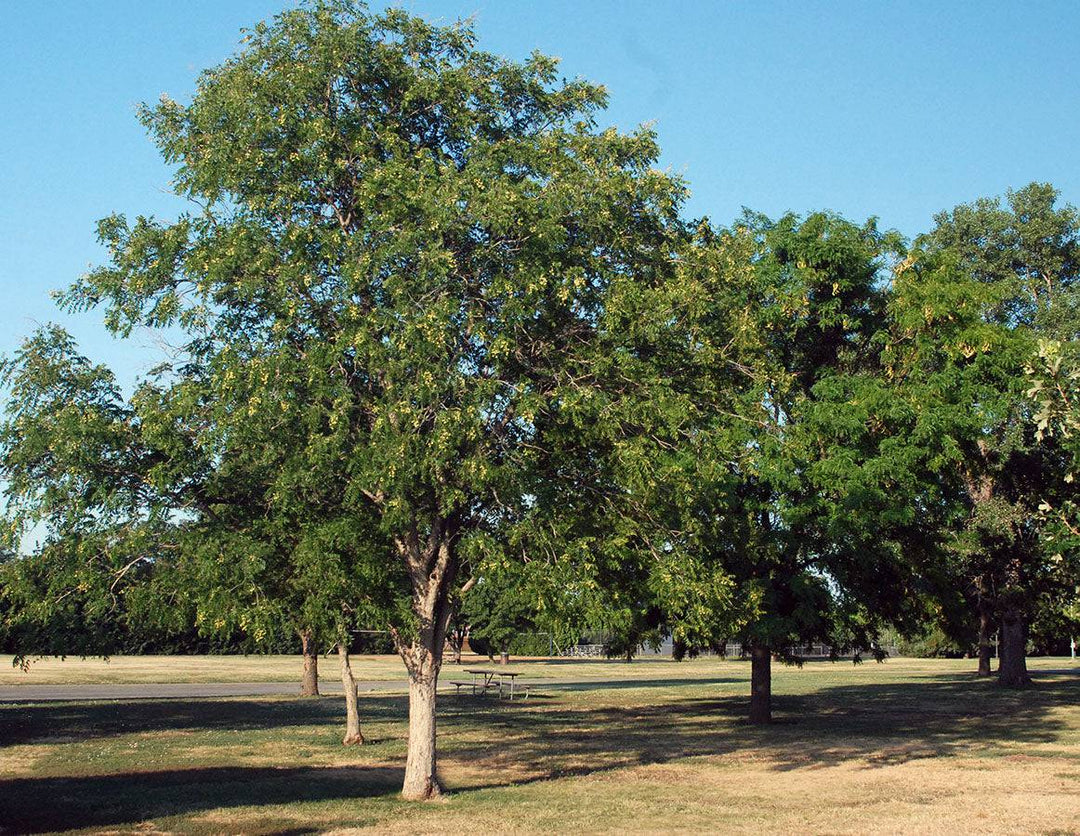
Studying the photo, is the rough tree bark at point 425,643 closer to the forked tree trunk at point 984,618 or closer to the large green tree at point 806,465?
the large green tree at point 806,465

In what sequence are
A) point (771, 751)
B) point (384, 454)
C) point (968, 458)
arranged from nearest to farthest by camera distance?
1. point (384, 454)
2. point (771, 751)
3. point (968, 458)

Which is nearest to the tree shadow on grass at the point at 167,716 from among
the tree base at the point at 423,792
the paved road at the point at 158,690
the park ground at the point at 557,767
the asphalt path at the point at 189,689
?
the park ground at the point at 557,767

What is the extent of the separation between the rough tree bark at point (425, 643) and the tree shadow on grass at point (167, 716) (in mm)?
11627

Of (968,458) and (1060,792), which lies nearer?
(1060,792)

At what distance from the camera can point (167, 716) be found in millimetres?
31500

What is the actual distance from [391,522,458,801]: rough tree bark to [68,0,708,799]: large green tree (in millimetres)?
37

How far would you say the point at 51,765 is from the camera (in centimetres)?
2008

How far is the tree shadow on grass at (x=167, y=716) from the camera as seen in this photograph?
87.8 feet

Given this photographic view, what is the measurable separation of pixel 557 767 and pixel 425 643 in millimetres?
5415

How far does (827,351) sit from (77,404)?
69.3ft

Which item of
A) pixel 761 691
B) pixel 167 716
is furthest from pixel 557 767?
pixel 167 716

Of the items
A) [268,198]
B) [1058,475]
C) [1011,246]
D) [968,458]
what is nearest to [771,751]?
[968,458]

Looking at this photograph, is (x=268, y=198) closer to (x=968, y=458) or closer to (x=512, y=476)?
(x=512, y=476)

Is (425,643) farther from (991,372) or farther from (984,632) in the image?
(984,632)
